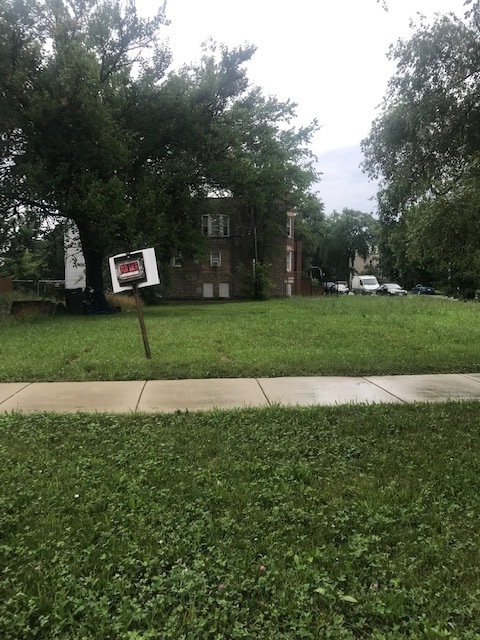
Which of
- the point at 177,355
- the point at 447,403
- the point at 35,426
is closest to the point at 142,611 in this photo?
the point at 35,426

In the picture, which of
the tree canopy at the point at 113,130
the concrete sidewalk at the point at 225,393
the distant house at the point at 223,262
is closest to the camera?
the concrete sidewalk at the point at 225,393

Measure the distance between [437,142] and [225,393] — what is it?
5.13 metres

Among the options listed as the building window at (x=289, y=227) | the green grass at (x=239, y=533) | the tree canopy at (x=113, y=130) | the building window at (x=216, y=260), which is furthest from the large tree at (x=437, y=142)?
the building window at (x=289, y=227)

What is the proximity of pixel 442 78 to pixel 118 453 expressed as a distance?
704 cm

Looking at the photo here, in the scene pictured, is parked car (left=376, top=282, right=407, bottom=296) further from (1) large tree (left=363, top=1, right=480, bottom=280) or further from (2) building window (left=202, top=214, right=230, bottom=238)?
(1) large tree (left=363, top=1, right=480, bottom=280)

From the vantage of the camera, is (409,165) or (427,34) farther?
(409,165)

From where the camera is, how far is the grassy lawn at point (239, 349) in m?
8.37

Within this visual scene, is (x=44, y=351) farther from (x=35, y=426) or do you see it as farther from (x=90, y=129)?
(x=90, y=129)

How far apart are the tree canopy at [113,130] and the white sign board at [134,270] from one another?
9468mm

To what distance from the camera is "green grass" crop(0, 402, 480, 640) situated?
245cm

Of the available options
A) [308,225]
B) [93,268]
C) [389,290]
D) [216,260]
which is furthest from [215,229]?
[389,290]

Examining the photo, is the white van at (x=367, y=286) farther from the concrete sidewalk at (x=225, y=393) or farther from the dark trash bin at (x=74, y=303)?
the concrete sidewalk at (x=225, y=393)

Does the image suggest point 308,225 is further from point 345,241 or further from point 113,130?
point 113,130

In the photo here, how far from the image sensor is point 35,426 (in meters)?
5.35
